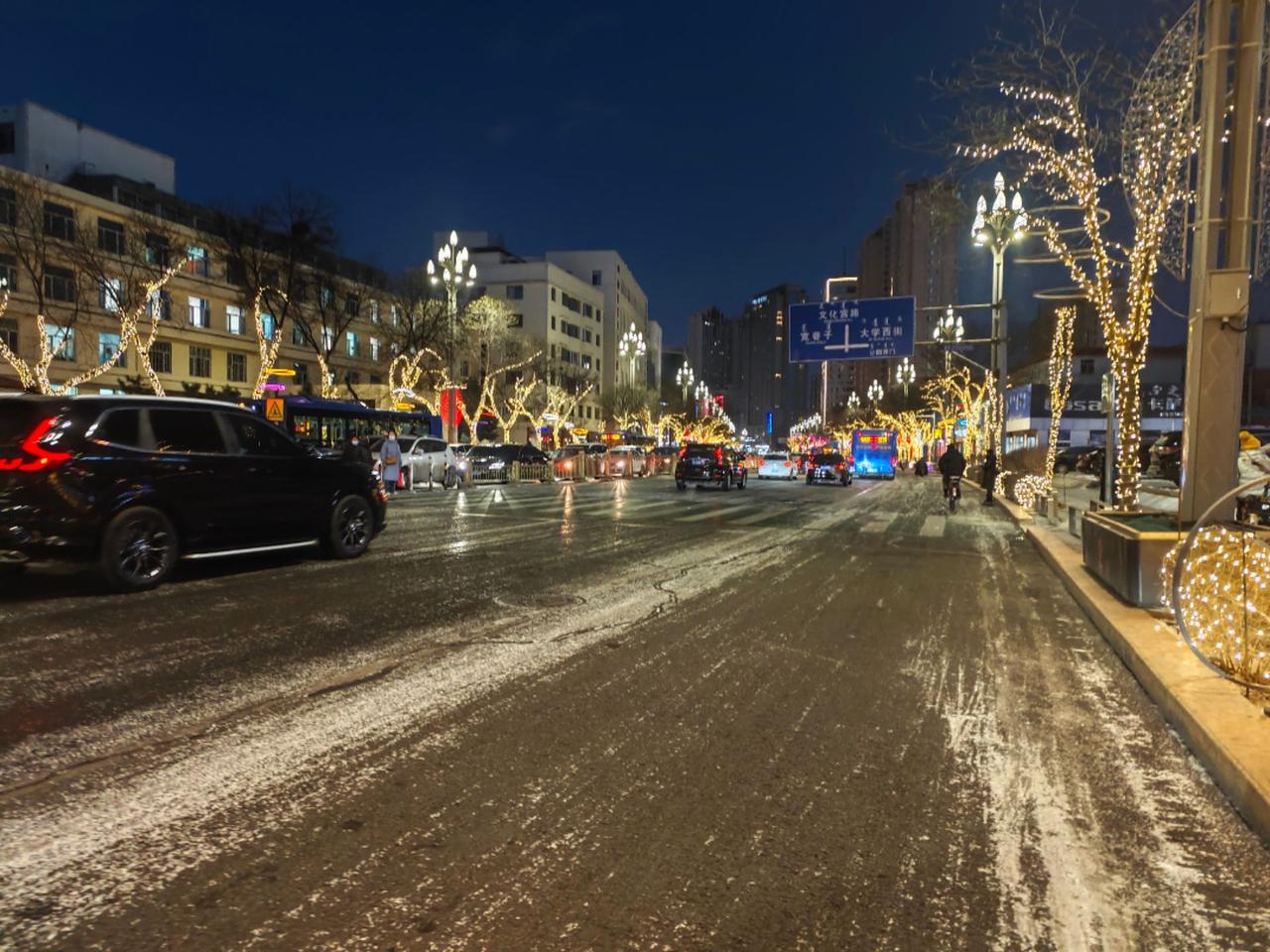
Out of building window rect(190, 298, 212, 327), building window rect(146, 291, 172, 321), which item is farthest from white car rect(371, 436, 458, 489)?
building window rect(190, 298, 212, 327)

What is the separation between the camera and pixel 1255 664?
182 inches

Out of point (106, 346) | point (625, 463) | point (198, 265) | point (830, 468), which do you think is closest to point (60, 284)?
point (106, 346)

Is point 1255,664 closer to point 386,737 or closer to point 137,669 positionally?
point 386,737

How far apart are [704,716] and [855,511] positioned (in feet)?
53.0

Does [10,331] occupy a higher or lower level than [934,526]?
higher

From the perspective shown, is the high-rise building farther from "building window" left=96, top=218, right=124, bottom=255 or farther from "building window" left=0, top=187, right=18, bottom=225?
"building window" left=96, top=218, right=124, bottom=255

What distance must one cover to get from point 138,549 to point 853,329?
26.1 metres

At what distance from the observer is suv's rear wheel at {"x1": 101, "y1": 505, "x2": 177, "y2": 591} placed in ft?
24.2

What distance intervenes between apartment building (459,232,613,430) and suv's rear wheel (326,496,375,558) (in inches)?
2667

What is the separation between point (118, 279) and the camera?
36.8 metres

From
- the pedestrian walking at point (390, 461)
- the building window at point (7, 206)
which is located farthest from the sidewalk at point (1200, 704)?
the building window at point (7, 206)

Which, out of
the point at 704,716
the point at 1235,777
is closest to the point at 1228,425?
the point at 1235,777

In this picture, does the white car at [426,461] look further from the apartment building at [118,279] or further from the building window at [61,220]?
the building window at [61,220]

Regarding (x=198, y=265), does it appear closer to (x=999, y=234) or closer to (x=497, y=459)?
(x=497, y=459)
